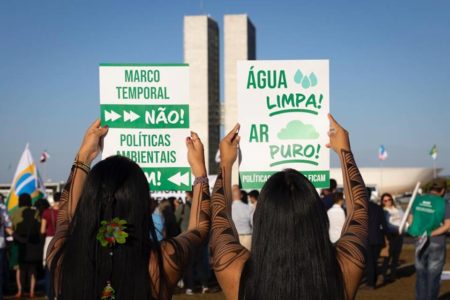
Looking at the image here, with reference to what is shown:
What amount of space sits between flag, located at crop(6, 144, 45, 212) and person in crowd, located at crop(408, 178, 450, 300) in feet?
44.3

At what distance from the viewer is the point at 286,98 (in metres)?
5.23

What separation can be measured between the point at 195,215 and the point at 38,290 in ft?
34.2

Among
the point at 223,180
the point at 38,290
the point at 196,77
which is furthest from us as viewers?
the point at 196,77

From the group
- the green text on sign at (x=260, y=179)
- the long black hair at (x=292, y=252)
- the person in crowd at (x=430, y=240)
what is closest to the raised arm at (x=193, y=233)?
the long black hair at (x=292, y=252)

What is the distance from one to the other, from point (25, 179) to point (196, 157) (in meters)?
17.8

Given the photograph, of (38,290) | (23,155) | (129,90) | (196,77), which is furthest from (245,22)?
(129,90)

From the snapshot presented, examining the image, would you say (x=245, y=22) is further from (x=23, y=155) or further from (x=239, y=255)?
(x=239, y=255)

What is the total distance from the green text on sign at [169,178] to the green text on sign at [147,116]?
1.22ft

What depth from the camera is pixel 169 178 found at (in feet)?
17.6

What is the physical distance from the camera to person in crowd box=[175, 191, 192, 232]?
41.8 feet

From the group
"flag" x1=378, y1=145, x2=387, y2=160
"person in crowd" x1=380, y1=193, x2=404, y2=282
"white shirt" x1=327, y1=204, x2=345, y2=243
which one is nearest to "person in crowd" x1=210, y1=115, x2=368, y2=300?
"white shirt" x1=327, y1=204, x2=345, y2=243

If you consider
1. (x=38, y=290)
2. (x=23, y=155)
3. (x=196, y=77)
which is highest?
(x=196, y=77)

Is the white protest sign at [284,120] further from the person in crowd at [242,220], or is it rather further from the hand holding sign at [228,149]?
the person in crowd at [242,220]

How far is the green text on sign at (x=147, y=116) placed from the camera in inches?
211
